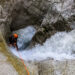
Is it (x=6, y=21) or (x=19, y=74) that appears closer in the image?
(x=19, y=74)

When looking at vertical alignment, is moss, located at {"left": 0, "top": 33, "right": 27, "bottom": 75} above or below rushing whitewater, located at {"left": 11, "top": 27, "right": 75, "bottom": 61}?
above

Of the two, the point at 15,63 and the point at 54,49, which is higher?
the point at 15,63

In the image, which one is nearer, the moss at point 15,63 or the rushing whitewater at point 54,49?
the moss at point 15,63

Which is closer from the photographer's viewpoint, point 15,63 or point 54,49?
point 15,63

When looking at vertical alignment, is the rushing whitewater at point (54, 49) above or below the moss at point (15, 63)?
below

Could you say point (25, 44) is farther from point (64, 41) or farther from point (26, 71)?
point (26, 71)

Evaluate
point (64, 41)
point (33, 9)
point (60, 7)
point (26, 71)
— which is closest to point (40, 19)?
point (33, 9)

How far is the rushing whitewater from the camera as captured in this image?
25.6 ft

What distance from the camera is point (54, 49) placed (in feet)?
27.7

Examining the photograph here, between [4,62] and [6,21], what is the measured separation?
2.79m

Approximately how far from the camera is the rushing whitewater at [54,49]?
7809 millimetres

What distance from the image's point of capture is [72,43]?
857 cm

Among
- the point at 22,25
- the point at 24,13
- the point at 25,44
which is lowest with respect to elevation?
the point at 25,44

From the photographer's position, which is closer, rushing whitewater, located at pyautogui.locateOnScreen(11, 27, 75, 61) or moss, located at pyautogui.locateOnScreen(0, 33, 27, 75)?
moss, located at pyautogui.locateOnScreen(0, 33, 27, 75)
